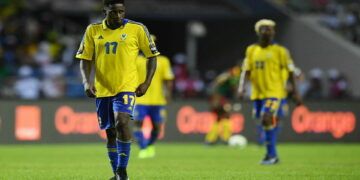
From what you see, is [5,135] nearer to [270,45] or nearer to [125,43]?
[270,45]

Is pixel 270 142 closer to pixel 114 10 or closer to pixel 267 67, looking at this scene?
pixel 267 67

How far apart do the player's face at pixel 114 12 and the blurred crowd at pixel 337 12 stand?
22.9 meters

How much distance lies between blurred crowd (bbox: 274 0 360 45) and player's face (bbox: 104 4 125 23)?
75.1 feet

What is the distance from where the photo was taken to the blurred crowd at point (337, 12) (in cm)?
A: 3391

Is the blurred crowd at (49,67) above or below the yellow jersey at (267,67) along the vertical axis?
below

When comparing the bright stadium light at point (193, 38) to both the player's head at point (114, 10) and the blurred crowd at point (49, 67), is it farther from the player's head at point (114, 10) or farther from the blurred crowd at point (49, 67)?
the player's head at point (114, 10)

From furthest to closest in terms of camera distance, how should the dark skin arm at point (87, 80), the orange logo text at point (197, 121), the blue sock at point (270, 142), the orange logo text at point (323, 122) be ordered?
the orange logo text at point (323, 122)
the orange logo text at point (197, 121)
the blue sock at point (270, 142)
the dark skin arm at point (87, 80)

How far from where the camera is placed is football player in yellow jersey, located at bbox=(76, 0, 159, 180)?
1177 cm

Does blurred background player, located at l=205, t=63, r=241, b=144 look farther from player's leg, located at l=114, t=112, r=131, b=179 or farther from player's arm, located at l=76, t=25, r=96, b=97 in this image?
player's leg, located at l=114, t=112, r=131, b=179

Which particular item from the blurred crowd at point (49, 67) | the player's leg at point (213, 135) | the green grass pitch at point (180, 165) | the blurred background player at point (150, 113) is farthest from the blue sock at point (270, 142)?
the blurred crowd at point (49, 67)

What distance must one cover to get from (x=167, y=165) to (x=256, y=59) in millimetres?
2526

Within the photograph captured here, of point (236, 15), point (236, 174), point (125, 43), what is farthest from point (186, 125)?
point (125, 43)

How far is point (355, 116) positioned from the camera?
93.7 feet

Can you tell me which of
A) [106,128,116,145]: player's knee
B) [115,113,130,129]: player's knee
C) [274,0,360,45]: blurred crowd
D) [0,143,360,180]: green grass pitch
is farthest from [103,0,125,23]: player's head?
[274,0,360,45]: blurred crowd
